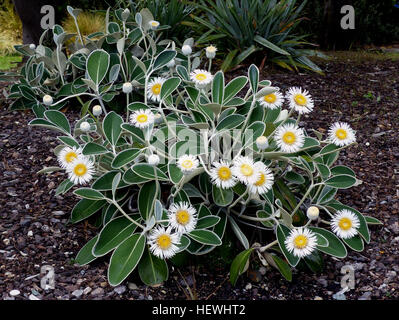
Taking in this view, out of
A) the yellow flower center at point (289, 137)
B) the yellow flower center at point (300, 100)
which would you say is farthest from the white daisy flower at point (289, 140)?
the yellow flower center at point (300, 100)

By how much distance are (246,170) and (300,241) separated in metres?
0.37

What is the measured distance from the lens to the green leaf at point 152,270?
2164 mm

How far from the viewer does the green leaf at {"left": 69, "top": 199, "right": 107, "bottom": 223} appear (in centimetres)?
238

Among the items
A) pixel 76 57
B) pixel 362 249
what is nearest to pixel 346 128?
pixel 362 249

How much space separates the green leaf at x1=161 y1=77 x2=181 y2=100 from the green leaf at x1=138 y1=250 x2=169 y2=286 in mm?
740

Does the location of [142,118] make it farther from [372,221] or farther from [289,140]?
[372,221]

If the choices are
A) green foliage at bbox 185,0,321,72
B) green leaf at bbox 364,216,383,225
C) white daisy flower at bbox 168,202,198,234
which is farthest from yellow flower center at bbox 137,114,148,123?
green foliage at bbox 185,0,321,72

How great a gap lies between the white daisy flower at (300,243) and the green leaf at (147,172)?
1.91 feet

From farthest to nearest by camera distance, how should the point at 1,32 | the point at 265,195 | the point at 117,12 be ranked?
1. the point at 1,32
2. the point at 117,12
3. the point at 265,195

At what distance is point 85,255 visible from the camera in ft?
7.32

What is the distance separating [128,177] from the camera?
222cm

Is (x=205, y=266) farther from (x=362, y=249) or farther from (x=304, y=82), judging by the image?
(x=304, y=82)

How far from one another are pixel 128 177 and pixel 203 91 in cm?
55

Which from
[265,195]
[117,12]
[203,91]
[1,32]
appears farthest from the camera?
[1,32]
